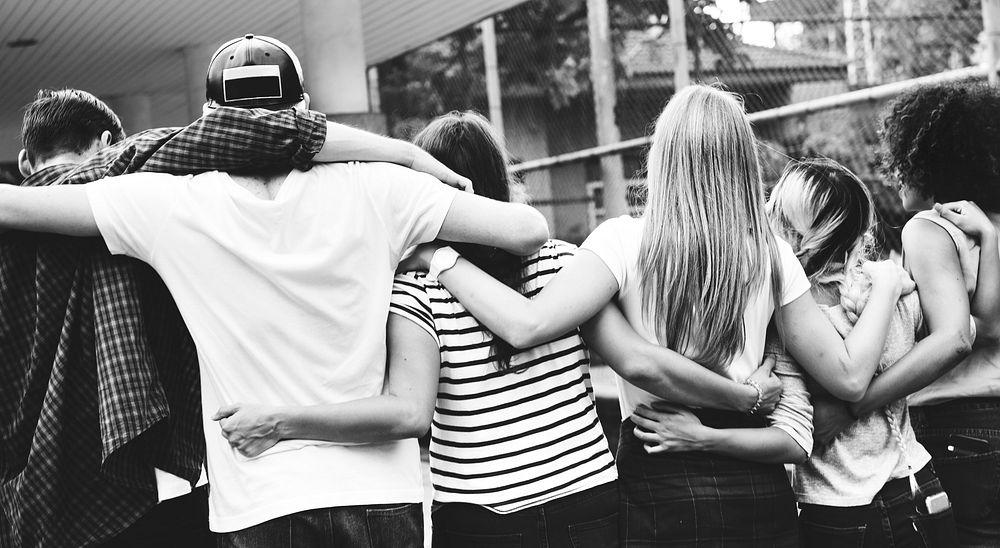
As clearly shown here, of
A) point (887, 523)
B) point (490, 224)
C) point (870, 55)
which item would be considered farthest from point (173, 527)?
point (870, 55)

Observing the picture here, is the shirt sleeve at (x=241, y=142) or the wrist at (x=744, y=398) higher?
the shirt sleeve at (x=241, y=142)

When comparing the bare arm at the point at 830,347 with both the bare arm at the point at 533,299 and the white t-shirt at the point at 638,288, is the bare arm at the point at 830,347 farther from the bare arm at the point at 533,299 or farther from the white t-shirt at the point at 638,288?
the bare arm at the point at 533,299

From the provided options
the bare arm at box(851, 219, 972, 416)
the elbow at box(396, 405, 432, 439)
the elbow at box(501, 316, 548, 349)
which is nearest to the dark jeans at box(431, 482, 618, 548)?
the elbow at box(396, 405, 432, 439)

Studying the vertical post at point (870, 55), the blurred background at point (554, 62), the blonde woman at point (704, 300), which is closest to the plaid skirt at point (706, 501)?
the blonde woman at point (704, 300)

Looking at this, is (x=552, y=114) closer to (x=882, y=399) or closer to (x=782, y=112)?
(x=782, y=112)

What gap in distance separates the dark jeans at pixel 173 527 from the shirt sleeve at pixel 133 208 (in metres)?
0.65

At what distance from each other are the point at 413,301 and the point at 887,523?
50.5 inches

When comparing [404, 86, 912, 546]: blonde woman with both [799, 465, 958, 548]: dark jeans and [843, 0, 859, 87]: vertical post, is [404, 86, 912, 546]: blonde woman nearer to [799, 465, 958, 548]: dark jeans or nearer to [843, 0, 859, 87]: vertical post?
[799, 465, 958, 548]: dark jeans

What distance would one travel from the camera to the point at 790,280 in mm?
2438

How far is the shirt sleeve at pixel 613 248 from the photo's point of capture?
2363 millimetres

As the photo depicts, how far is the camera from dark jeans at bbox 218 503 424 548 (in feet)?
6.96

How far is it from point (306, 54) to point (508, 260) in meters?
8.34

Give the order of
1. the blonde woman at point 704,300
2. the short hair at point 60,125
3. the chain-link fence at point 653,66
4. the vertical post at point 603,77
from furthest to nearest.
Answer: the chain-link fence at point 653,66
the vertical post at point 603,77
the short hair at point 60,125
the blonde woman at point 704,300

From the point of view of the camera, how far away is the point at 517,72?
62.0 feet
